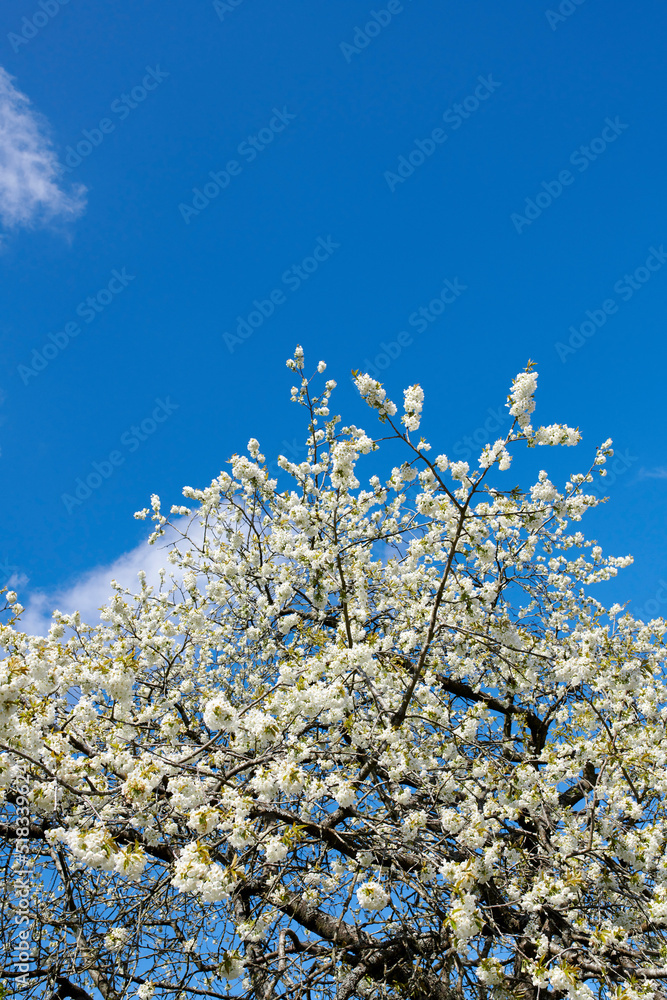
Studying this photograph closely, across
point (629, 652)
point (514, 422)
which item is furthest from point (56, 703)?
point (629, 652)

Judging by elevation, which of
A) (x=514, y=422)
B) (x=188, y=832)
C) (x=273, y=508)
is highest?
(x=273, y=508)

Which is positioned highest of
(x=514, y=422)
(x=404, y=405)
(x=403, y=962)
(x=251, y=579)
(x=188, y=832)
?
(x=251, y=579)

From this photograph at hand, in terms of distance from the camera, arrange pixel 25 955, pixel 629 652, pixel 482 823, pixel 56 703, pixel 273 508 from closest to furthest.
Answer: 1. pixel 56 703
2. pixel 482 823
3. pixel 25 955
4. pixel 629 652
5. pixel 273 508

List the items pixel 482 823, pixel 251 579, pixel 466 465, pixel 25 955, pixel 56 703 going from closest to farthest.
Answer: pixel 56 703
pixel 482 823
pixel 25 955
pixel 466 465
pixel 251 579

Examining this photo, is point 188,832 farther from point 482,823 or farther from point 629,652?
point 629,652

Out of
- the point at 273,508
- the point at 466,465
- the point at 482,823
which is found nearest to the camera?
the point at 482,823

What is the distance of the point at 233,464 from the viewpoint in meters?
7.75

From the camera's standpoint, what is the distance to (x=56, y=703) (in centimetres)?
426

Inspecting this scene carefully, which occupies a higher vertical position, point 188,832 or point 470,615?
point 470,615

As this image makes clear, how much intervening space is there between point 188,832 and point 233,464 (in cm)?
426

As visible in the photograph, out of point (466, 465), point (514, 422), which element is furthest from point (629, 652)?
point (514, 422)

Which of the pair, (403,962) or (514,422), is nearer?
(514,422)

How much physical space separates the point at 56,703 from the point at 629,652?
564cm

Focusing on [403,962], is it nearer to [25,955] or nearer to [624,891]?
[624,891]
